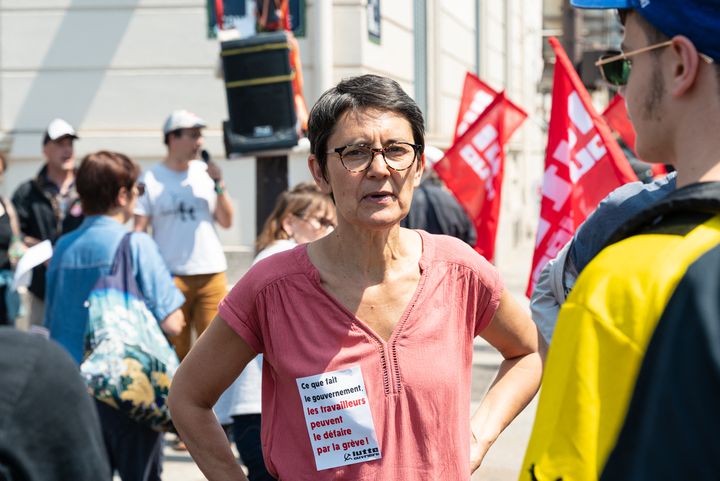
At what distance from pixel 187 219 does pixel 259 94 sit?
1055 mm

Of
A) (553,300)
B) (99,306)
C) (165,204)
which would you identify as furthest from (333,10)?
(553,300)

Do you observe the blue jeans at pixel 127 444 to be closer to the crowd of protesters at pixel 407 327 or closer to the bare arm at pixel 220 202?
the crowd of protesters at pixel 407 327

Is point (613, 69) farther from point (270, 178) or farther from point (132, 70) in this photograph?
point (132, 70)

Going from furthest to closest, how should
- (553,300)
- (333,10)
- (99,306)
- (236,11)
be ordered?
(333,10), (236,11), (99,306), (553,300)

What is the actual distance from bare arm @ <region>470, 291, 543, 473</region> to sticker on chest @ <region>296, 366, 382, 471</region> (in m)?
0.37

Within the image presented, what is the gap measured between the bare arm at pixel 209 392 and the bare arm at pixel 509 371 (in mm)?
601

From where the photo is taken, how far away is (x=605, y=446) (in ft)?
4.57

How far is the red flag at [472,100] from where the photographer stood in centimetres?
948

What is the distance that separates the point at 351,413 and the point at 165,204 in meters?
4.99

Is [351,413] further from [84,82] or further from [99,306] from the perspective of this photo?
[84,82]

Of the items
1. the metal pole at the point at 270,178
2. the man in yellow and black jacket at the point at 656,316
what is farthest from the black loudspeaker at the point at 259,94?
the man in yellow and black jacket at the point at 656,316

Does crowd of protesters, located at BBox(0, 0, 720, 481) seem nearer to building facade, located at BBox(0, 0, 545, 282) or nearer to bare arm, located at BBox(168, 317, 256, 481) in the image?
bare arm, located at BBox(168, 317, 256, 481)

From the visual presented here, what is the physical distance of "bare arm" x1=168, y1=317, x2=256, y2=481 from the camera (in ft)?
9.53

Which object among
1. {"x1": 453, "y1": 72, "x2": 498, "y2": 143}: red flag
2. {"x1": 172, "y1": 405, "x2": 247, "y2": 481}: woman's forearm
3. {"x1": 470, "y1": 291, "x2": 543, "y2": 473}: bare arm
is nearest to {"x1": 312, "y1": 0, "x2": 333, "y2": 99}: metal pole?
{"x1": 453, "y1": 72, "x2": 498, "y2": 143}: red flag
